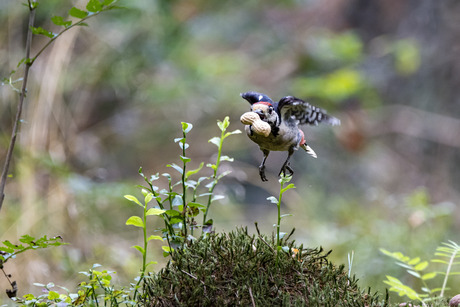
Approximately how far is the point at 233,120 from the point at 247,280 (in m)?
4.63

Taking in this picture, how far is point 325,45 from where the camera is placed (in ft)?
16.1

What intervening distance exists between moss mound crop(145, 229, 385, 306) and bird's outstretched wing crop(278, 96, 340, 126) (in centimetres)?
39

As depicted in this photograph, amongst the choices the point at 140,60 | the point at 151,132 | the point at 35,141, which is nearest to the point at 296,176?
the point at 151,132

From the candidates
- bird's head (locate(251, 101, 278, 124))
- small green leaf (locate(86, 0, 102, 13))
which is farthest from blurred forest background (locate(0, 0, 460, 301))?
small green leaf (locate(86, 0, 102, 13))

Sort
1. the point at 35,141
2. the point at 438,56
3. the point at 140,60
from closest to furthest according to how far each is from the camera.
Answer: the point at 35,141 < the point at 140,60 < the point at 438,56

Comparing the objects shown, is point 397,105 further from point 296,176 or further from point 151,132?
point 151,132

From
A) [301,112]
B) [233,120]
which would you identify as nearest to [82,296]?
[301,112]

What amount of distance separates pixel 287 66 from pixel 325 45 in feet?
3.21

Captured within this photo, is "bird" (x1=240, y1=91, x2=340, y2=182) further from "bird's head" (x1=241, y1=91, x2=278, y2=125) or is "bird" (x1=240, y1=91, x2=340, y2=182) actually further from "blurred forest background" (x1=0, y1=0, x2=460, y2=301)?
"blurred forest background" (x1=0, y1=0, x2=460, y2=301)

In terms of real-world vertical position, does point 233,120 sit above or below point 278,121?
above

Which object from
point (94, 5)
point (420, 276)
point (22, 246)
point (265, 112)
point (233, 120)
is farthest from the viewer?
point (233, 120)

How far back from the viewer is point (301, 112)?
62.7 inches

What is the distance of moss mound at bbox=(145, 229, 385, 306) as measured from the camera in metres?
1.29

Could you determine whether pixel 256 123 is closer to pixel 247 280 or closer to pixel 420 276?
pixel 247 280
